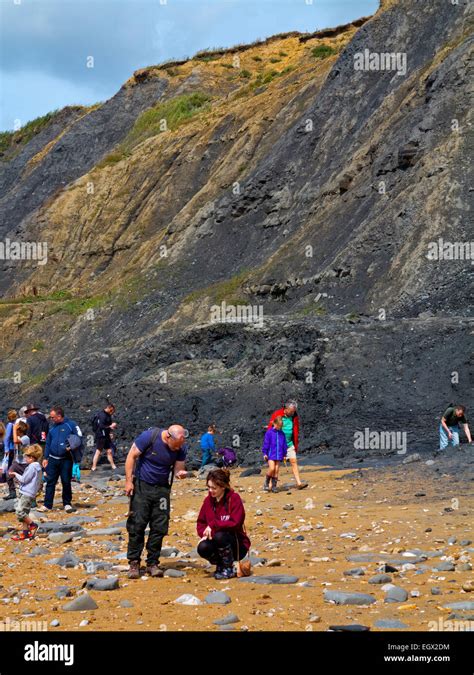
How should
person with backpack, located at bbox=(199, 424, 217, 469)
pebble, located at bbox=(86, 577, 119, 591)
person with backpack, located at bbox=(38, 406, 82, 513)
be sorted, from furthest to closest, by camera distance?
1. person with backpack, located at bbox=(199, 424, 217, 469)
2. person with backpack, located at bbox=(38, 406, 82, 513)
3. pebble, located at bbox=(86, 577, 119, 591)

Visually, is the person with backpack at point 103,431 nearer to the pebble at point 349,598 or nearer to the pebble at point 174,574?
the pebble at point 174,574

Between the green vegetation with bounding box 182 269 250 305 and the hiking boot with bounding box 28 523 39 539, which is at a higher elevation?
the green vegetation with bounding box 182 269 250 305

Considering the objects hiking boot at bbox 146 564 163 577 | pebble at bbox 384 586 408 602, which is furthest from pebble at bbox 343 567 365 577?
hiking boot at bbox 146 564 163 577

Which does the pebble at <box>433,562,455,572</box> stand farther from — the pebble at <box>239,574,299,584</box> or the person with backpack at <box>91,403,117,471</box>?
the person with backpack at <box>91,403,117,471</box>

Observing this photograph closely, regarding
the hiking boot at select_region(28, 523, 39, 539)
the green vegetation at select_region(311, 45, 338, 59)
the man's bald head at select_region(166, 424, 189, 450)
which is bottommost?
the hiking boot at select_region(28, 523, 39, 539)

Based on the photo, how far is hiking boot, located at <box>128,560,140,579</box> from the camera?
9596 millimetres

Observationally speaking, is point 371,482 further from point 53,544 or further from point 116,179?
point 116,179

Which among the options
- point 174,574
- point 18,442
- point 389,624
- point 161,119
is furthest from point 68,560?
point 161,119

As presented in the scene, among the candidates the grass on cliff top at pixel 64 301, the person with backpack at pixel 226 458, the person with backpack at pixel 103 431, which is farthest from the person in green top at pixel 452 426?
the grass on cliff top at pixel 64 301

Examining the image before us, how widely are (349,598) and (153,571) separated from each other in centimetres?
263

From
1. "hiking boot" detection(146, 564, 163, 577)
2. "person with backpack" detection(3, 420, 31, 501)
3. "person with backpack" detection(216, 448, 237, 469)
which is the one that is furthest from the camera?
"person with backpack" detection(216, 448, 237, 469)

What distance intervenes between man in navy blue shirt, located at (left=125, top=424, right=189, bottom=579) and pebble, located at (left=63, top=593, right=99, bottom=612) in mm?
1736

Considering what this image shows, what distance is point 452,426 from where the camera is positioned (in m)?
19.6

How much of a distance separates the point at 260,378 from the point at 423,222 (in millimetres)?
8277
